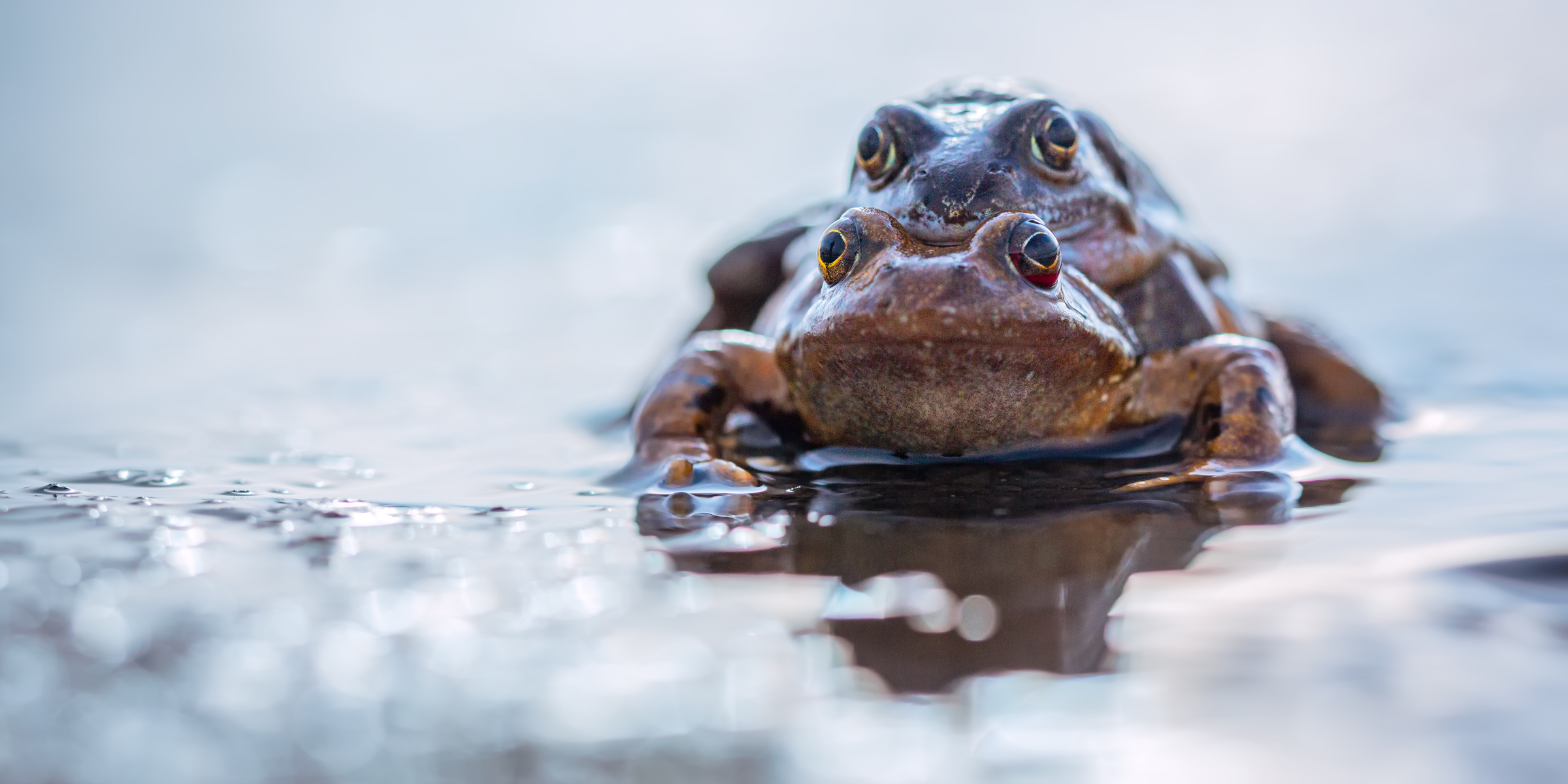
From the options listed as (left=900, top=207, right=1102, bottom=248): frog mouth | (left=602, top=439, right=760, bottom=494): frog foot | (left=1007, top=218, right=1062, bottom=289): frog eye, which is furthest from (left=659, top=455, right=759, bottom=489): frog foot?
(left=1007, top=218, right=1062, bottom=289): frog eye

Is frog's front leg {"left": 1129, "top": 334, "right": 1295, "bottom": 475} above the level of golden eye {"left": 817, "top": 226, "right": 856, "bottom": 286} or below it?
below

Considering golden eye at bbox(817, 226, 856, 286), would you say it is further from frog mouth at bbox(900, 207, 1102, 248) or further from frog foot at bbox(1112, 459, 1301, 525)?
frog foot at bbox(1112, 459, 1301, 525)

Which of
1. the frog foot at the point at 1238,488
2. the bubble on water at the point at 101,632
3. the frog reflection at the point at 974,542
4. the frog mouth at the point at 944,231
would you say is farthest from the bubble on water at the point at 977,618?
the bubble on water at the point at 101,632

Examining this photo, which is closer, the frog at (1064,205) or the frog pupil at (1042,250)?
the frog pupil at (1042,250)

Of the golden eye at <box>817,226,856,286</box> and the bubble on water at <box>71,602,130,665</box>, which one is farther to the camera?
the golden eye at <box>817,226,856,286</box>

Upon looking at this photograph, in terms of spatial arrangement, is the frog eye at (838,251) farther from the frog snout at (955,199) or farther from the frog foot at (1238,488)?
the frog foot at (1238,488)

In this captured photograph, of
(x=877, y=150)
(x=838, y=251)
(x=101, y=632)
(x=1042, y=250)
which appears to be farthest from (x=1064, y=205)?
(x=101, y=632)
